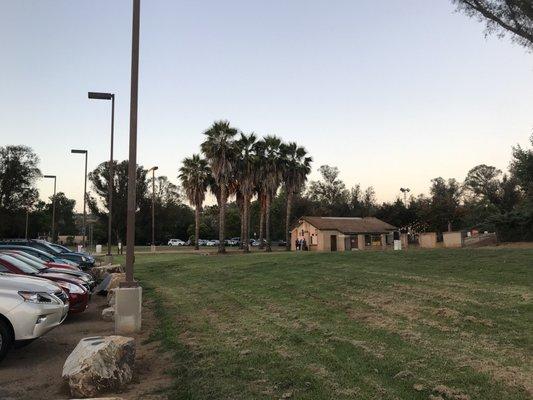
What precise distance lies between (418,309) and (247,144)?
3970 cm

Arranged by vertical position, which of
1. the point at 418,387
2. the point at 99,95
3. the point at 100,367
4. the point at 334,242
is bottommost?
the point at 418,387

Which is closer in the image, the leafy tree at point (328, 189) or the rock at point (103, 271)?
the rock at point (103, 271)

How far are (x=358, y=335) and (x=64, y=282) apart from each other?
6.93 meters

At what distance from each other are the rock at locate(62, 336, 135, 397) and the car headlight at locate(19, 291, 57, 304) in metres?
1.62

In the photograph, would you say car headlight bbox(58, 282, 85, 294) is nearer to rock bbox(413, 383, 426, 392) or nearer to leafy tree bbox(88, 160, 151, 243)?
rock bbox(413, 383, 426, 392)

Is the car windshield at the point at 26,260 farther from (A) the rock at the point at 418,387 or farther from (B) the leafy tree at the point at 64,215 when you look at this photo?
(B) the leafy tree at the point at 64,215

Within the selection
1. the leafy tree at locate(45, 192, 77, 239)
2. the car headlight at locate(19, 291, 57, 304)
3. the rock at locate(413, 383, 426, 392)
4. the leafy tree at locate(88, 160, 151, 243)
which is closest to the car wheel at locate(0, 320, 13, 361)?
the car headlight at locate(19, 291, 57, 304)

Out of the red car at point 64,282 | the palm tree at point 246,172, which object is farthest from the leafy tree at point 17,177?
the red car at point 64,282

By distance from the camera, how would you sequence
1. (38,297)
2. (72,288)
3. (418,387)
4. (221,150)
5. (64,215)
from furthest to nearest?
(64,215) → (221,150) → (72,288) → (38,297) → (418,387)

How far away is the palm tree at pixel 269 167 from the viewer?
49.8 metres

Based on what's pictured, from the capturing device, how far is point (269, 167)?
50.2m

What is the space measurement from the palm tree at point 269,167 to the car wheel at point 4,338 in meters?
41.9

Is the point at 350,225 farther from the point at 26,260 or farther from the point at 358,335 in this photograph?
the point at 358,335

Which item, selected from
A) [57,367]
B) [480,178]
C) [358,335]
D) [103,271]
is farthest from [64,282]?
[480,178]
